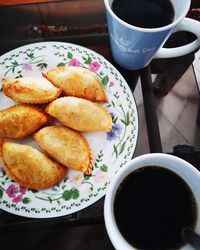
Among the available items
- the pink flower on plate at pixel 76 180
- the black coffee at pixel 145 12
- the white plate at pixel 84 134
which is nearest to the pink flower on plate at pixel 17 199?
the white plate at pixel 84 134

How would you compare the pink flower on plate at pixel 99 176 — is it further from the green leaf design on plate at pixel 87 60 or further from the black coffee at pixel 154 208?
the green leaf design on plate at pixel 87 60

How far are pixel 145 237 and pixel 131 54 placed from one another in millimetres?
398

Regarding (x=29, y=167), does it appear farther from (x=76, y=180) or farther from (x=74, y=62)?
(x=74, y=62)

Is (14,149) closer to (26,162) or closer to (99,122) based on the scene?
(26,162)

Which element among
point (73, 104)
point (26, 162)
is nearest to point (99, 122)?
point (73, 104)

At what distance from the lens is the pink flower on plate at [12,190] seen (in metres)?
0.66

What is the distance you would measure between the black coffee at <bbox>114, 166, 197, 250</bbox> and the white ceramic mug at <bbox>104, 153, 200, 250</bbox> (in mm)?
12

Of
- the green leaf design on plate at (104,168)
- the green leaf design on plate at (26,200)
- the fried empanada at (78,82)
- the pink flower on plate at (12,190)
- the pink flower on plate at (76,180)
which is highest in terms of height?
the fried empanada at (78,82)

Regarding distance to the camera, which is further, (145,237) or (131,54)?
(131,54)

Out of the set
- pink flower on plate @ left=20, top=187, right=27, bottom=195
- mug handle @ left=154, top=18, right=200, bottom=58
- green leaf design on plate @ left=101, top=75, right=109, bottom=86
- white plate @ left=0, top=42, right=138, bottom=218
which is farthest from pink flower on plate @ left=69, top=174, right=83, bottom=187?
mug handle @ left=154, top=18, right=200, bottom=58

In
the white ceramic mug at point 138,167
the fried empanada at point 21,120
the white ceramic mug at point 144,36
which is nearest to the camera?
the white ceramic mug at point 138,167

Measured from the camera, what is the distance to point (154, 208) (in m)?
0.54

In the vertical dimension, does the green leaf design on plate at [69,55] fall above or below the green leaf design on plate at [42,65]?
above

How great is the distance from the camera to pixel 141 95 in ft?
2.64
